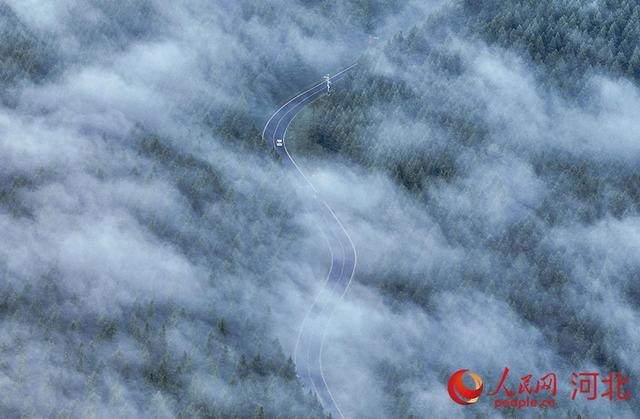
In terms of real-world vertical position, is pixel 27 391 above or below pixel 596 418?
below

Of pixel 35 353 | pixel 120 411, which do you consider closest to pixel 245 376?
pixel 120 411

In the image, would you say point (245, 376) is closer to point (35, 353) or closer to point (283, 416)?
point (283, 416)

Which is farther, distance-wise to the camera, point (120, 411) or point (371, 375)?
point (371, 375)

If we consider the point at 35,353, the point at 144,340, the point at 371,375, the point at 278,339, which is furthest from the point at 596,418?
the point at 35,353

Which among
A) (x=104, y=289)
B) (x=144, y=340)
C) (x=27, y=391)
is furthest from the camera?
(x=104, y=289)

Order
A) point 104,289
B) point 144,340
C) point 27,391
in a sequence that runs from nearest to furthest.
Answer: point 27,391 → point 144,340 → point 104,289

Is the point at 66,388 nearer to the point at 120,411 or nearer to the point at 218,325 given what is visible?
the point at 120,411
